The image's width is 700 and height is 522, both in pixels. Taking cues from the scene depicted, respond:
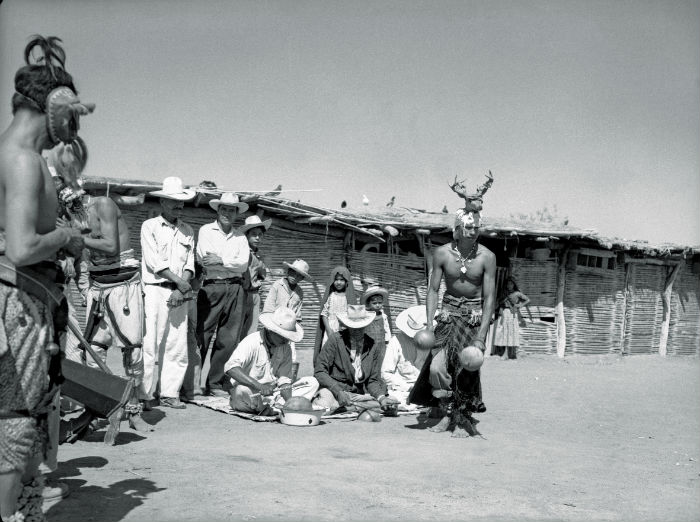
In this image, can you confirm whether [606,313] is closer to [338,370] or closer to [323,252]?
[323,252]

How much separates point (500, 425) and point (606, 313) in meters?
9.75

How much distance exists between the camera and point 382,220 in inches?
539

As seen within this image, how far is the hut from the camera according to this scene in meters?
12.9

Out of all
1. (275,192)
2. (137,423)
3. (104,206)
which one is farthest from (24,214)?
(275,192)

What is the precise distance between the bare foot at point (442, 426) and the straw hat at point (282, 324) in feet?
5.41

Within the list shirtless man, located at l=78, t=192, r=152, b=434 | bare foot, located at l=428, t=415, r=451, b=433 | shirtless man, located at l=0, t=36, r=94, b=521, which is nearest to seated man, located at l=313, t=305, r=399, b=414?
bare foot, located at l=428, t=415, r=451, b=433

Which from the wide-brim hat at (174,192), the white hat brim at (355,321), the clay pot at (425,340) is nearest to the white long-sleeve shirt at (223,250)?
the wide-brim hat at (174,192)

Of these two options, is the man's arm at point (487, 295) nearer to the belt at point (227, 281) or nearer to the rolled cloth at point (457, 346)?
the rolled cloth at point (457, 346)

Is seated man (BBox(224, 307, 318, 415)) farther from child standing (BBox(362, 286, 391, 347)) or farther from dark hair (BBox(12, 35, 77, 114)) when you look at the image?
dark hair (BBox(12, 35, 77, 114))

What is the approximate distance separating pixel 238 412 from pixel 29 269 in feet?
15.2

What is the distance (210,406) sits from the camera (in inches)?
308

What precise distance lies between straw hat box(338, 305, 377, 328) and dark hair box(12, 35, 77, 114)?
5.32 metres

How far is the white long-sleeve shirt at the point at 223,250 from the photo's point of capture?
28.1 feet

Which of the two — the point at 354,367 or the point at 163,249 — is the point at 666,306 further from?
the point at 163,249
